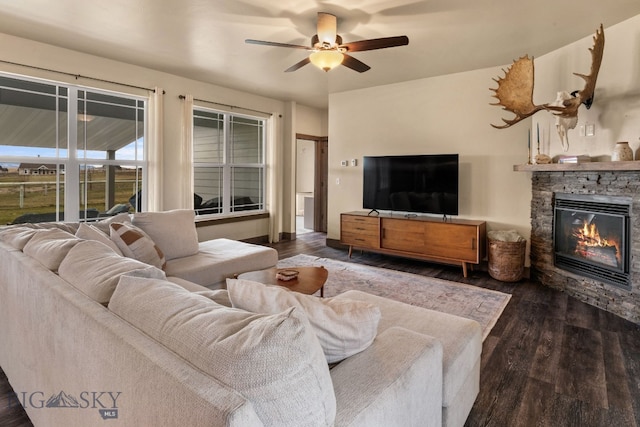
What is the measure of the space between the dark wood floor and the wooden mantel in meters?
1.32

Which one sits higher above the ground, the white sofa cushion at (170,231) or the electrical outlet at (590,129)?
the electrical outlet at (590,129)

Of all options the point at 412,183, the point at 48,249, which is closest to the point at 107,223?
the point at 48,249

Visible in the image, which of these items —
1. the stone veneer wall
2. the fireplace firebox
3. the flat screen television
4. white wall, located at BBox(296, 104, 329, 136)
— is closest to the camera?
the stone veneer wall

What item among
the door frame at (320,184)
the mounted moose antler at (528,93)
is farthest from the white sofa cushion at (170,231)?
the door frame at (320,184)

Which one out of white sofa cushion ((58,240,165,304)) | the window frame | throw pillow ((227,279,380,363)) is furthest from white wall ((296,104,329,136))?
throw pillow ((227,279,380,363))

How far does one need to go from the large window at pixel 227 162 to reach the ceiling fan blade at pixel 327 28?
308 cm

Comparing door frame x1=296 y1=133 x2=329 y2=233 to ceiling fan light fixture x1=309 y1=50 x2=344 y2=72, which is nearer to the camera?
ceiling fan light fixture x1=309 y1=50 x2=344 y2=72

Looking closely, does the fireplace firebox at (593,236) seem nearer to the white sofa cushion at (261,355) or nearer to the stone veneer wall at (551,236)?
the stone veneer wall at (551,236)

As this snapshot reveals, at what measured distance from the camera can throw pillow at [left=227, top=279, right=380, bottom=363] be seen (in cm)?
112

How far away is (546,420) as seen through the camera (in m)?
1.85

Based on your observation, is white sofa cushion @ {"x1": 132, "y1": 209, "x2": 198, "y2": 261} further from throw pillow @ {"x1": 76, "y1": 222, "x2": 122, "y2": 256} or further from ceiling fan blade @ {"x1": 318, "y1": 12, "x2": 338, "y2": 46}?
ceiling fan blade @ {"x1": 318, "y1": 12, "x2": 338, "y2": 46}

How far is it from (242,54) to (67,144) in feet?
7.60

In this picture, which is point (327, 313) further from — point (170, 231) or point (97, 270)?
point (170, 231)

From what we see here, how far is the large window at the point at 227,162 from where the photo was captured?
18.7 ft
